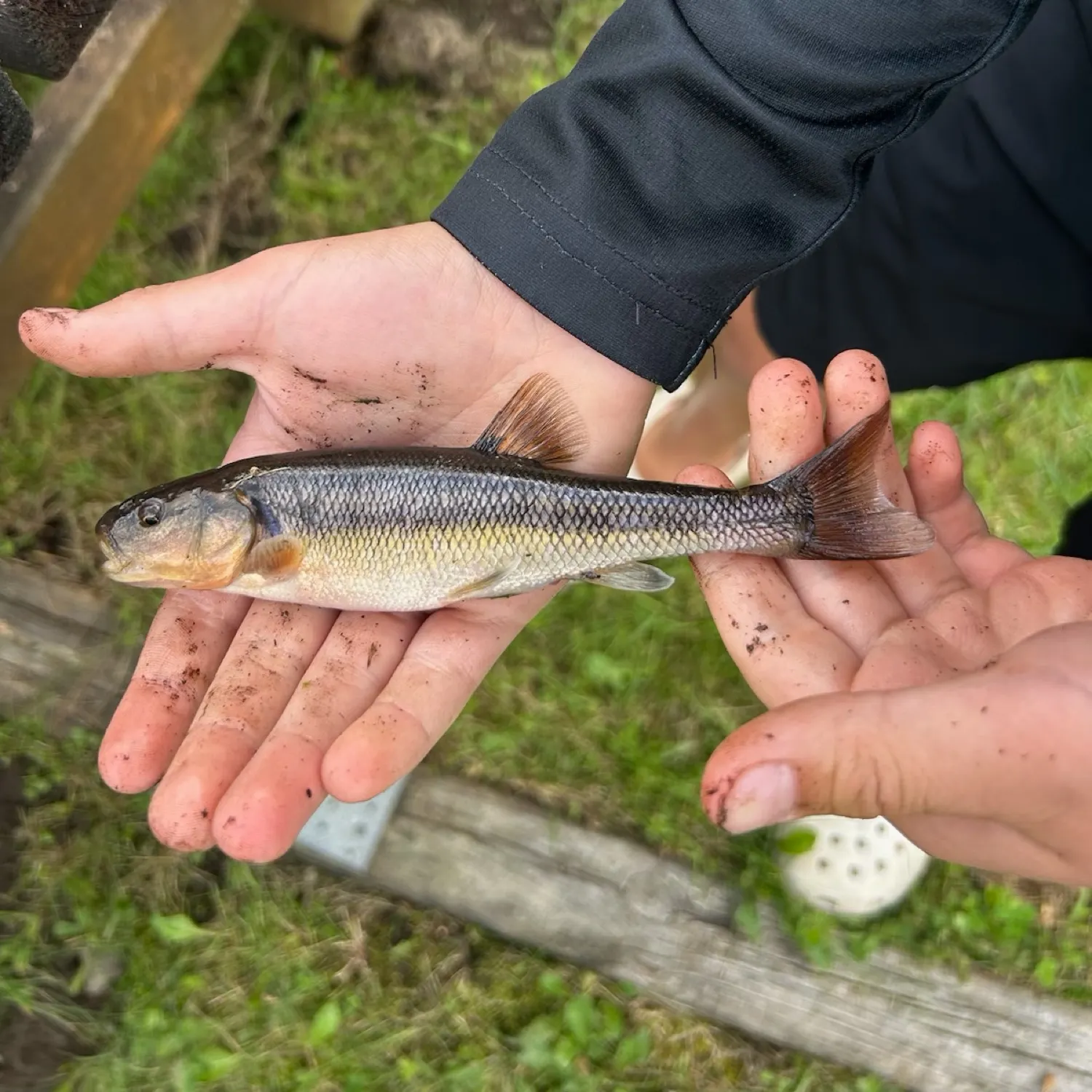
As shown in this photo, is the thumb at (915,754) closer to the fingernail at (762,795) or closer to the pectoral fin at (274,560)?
the fingernail at (762,795)

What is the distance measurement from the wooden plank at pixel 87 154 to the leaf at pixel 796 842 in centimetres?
385

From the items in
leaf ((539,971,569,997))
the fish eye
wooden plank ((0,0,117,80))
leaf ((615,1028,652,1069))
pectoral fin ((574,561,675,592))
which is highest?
wooden plank ((0,0,117,80))

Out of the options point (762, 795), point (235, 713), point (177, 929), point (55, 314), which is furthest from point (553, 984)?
point (55, 314)

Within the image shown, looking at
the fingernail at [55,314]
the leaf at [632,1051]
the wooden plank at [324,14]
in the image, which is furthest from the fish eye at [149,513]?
the wooden plank at [324,14]

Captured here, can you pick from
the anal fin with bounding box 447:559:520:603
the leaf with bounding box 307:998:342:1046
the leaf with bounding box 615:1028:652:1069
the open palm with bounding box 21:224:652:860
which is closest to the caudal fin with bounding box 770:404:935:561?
the open palm with bounding box 21:224:652:860

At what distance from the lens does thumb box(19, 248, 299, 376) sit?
9.48 ft

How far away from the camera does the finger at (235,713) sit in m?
2.53

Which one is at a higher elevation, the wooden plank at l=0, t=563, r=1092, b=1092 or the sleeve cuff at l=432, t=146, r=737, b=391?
the sleeve cuff at l=432, t=146, r=737, b=391

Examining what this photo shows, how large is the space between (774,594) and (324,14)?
436cm

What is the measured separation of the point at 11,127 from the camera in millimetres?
3273

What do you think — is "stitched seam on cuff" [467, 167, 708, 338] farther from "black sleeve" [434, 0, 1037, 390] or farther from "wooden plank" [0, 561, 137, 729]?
"wooden plank" [0, 561, 137, 729]

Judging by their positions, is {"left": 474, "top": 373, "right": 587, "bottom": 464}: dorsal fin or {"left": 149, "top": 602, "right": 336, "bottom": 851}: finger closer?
{"left": 149, "top": 602, "right": 336, "bottom": 851}: finger

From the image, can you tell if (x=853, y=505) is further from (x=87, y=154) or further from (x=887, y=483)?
(x=87, y=154)

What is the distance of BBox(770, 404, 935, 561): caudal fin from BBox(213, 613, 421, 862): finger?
139 centimetres
